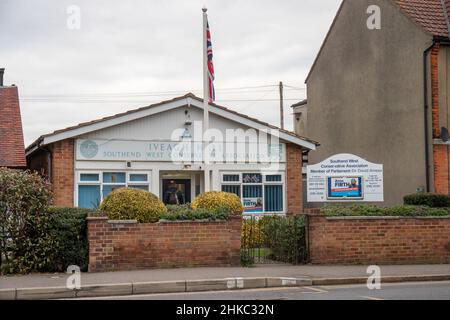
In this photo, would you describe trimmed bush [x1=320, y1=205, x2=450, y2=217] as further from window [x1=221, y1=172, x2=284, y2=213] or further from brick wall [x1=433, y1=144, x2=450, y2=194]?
window [x1=221, y1=172, x2=284, y2=213]

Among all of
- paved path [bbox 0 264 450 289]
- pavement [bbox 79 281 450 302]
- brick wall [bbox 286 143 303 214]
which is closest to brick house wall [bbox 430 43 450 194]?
brick wall [bbox 286 143 303 214]

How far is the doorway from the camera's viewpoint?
22.7 metres

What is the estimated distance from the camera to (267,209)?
23219 mm

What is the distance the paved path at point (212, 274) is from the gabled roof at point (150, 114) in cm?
773

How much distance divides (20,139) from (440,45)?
665 inches

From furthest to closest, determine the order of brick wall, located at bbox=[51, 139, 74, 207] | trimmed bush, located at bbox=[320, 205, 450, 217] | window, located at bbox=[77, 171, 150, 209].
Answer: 1. window, located at bbox=[77, 171, 150, 209]
2. brick wall, located at bbox=[51, 139, 74, 207]
3. trimmed bush, located at bbox=[320, 205, 450, 217]

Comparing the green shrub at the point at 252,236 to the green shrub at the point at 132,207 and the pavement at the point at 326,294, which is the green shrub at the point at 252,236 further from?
the pavement at the point at 326,294

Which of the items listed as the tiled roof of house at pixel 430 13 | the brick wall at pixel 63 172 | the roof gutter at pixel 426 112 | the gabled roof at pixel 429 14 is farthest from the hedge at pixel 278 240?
the tiled roof of house at pixel 430 13

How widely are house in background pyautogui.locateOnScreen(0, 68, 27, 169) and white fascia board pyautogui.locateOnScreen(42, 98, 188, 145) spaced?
4.98m

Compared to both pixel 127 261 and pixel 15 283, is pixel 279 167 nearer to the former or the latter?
pixel 127 261

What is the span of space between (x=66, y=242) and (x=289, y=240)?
5.42 m

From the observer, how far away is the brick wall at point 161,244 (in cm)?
1402
